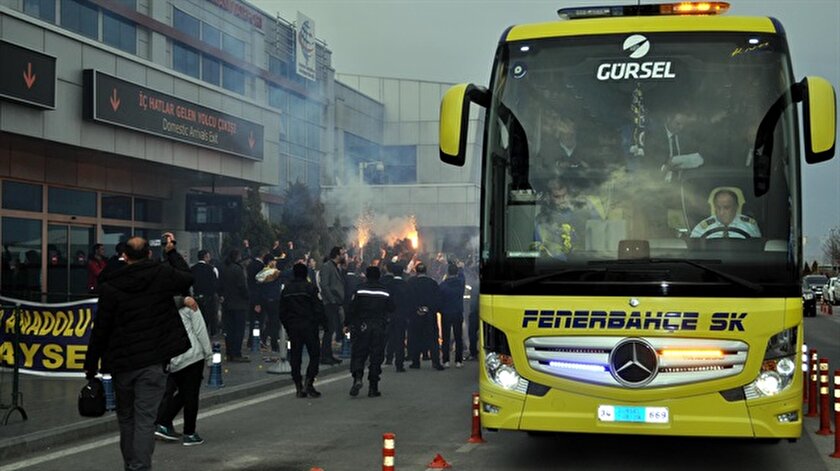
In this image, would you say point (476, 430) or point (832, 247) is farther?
point (832, 247)

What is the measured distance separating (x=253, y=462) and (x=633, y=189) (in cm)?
390

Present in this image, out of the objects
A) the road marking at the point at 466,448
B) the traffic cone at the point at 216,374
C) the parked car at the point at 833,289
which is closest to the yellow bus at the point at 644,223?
the road marking at the point at 466,448

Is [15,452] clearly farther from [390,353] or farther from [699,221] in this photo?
[390,353]

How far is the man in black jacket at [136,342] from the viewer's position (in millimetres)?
7020

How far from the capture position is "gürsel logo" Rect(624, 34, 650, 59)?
7.61 metres

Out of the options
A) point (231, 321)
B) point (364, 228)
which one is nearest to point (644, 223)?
point (231, 321)

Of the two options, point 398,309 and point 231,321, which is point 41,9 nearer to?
point 231,321

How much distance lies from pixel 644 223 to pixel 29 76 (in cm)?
1243

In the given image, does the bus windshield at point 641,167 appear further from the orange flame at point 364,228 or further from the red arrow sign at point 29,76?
the orange flame at point 364,228

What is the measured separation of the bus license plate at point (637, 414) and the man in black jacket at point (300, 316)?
20.0 feet

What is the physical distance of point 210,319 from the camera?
19.5m

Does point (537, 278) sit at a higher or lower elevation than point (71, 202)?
lower

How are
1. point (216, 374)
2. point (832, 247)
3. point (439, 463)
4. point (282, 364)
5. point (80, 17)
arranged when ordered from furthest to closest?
point (832, 247), point (80, 17), point (282, 364), point (216, 374), point (439, 463)

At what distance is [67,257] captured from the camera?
20.2 m
